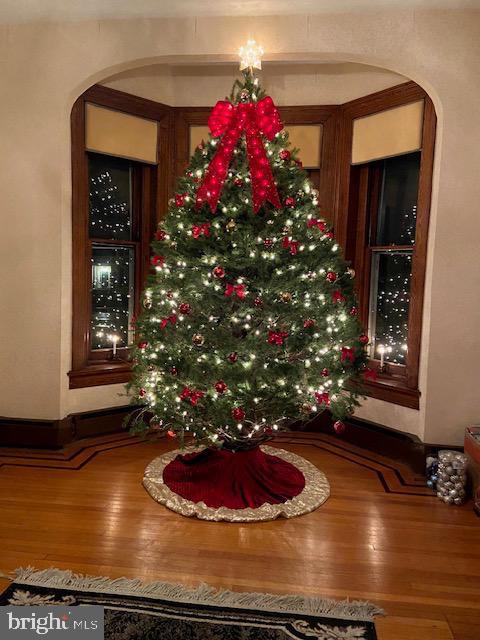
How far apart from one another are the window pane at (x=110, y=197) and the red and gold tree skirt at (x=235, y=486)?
1956mm

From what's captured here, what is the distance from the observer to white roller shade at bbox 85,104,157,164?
150 inches

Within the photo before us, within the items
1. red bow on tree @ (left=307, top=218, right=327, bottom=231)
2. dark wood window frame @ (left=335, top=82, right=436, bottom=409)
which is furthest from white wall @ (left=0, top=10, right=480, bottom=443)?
red bow on tree @ (left=307, top=218, right=327, bottom=231)

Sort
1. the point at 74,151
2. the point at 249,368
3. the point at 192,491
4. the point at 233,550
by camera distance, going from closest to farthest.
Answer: the point at 233,550 < the point at 249,368 < the point at 192,491 < the point at 74,151

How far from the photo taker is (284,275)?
2836mm

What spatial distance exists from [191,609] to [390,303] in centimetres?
274

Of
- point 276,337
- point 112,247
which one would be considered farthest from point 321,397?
point 112,247

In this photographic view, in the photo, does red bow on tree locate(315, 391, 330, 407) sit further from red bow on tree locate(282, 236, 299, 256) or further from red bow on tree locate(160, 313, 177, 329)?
red bow on tree locate(160, 313, 177, 329)

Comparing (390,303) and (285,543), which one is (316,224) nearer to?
(390,303)

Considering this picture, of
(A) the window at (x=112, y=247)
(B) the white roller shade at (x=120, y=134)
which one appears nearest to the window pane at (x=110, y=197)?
(A) the window at (x=112, y=247)

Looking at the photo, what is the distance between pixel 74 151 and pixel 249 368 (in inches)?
88.0

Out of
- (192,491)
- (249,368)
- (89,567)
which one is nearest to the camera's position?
(89,567)

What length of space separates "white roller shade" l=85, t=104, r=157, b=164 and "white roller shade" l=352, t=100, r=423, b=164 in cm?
167

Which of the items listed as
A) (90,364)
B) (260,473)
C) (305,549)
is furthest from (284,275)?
(90,364)

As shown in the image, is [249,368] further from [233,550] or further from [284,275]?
[233,550]
